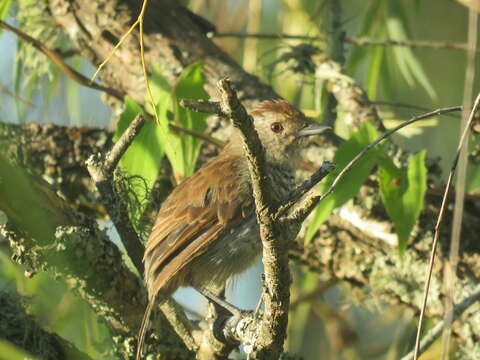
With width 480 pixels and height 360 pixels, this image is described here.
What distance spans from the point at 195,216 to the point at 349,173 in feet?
3.02

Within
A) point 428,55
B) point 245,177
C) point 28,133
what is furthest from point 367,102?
point 428,55

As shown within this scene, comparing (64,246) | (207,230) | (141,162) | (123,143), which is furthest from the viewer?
(207,230)

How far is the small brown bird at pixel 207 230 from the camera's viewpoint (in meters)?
4.44

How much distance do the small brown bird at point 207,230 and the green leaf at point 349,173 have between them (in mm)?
485

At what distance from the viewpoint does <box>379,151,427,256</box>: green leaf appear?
4.34m

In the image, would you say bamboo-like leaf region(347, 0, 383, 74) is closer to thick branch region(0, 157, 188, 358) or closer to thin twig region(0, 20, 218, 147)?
thin twig region(0, 20, 218, 147)

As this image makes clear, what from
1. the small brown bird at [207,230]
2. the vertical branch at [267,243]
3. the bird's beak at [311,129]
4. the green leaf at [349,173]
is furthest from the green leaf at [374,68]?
the vertical branch at [267,243]

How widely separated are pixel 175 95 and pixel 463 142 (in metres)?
1.75

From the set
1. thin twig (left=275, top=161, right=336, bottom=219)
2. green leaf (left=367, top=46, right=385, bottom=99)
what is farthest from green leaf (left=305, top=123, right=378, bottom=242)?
green leaf (left=367, top=46, right=385, bottom=99)

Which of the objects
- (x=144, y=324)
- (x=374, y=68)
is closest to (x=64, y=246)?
(x=144, y=324)

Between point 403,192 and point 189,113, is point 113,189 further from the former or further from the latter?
point 403,192

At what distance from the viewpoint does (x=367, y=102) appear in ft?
17.8

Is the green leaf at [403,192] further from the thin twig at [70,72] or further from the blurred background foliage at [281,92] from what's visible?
the thin twig at [70,72]

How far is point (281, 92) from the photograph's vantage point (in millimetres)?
6930
